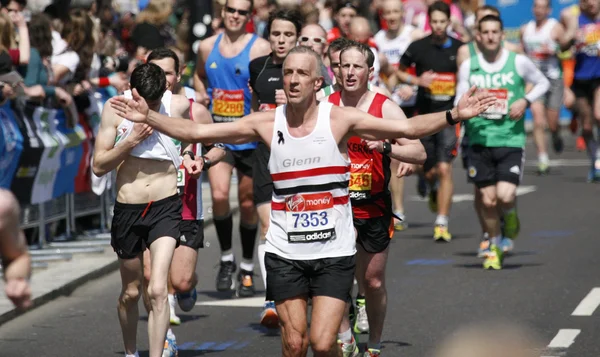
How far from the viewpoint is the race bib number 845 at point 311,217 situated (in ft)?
25.1

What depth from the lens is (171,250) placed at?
8.80 metres

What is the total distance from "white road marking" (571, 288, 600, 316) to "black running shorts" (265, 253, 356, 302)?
357 cm

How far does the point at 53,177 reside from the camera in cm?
1380

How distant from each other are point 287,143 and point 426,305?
3.97m

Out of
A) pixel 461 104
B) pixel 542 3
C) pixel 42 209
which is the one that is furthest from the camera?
pixel 542 3

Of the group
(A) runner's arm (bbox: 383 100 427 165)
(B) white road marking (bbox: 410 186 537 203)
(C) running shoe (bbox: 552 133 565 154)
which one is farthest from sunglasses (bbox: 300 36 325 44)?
(C) running shoe (bbox: 552 133 565 154)

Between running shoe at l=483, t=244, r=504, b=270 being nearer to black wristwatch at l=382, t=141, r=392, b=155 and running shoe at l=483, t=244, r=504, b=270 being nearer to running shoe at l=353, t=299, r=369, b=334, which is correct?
running shoe at l=353, t=299, r=369, b=334

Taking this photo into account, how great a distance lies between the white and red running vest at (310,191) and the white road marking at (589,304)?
3.61m

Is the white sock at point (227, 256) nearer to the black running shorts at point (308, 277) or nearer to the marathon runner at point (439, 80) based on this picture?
the marathon runner at point (439, 80)

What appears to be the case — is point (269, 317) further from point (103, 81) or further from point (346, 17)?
point (346, 17)

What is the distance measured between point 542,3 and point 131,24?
6344mm

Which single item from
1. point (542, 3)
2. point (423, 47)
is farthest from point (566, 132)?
point (423, 47)

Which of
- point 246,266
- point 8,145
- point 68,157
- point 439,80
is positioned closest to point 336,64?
point 246,266

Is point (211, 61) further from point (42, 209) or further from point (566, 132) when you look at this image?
point (566, 132)
